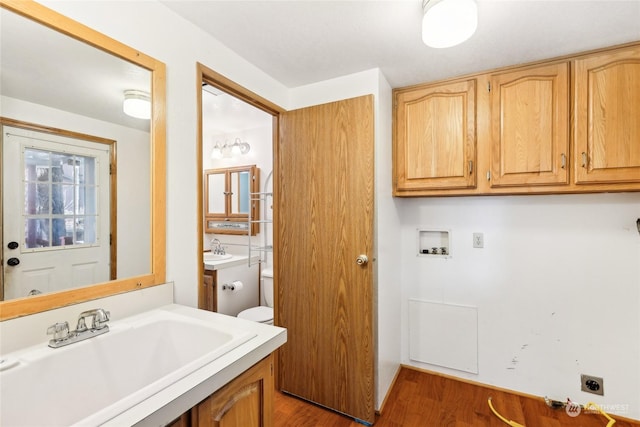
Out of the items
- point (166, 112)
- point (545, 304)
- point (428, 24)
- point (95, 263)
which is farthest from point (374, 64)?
point (545, 304)

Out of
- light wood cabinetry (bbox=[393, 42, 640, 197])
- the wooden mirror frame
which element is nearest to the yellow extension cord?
light wood cabinetry (bbox=[393, 42, 640, 197])

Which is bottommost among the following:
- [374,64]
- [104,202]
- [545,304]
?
[545,304]

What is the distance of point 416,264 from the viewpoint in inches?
91.6

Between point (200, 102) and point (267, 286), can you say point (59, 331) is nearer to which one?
point (200, 102)

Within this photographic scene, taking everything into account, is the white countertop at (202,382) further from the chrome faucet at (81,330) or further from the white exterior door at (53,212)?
the white exterior door at (53,212)

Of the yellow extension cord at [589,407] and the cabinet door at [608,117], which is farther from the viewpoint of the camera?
the yellow extension cord at [589,407]

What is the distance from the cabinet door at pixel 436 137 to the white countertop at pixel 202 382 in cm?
149

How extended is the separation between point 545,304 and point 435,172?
115cm

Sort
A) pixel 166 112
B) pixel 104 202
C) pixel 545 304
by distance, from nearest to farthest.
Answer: pixel 104 202 < pixel 166 112 < pixel 545 304

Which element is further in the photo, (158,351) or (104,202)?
(104,202)

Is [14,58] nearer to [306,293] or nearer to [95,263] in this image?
[95,263]

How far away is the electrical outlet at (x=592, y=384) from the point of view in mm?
1799

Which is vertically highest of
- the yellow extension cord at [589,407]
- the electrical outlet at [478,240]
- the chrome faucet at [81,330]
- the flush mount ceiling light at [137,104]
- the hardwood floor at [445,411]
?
the flush mount ceiling light at [137,104]

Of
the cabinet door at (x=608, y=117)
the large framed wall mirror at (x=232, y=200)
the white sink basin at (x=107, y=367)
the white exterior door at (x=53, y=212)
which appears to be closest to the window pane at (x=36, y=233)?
the white exterior door at (x=53, y=212)
